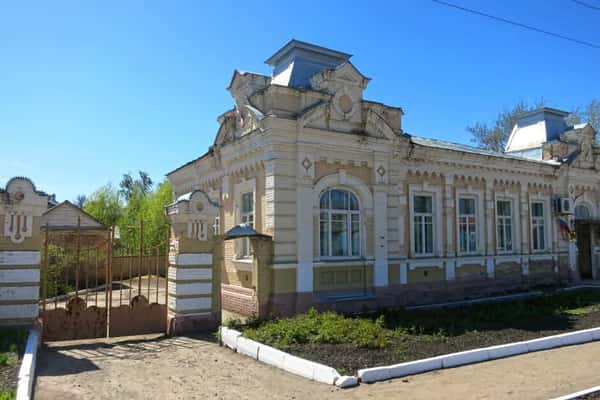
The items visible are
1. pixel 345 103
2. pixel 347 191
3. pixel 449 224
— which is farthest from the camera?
pixel 449 224

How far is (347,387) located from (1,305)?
6.76m

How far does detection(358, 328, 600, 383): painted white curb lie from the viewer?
22.9 feet

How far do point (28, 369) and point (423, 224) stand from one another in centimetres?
1152

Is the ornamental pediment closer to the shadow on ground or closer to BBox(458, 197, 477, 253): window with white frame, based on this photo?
BBox(458, 197, 477, 253): window with white frame

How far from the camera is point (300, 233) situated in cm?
1193

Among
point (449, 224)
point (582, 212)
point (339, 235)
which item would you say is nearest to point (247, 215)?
point (339, 235)

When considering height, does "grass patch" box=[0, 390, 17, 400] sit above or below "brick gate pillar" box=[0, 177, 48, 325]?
below

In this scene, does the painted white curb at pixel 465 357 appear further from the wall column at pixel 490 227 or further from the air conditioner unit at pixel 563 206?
the air conditioner unit at pixel 563 206

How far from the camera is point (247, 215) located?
13.6 meters

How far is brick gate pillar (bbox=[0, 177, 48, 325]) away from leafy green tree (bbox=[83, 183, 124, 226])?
3061 centimetres

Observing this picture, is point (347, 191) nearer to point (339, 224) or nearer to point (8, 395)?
point (339, 224)

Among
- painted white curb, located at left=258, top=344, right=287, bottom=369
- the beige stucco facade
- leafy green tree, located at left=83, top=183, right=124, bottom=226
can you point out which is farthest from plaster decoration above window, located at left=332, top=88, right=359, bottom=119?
leafy green tree, located at left=83, top=183, right=124, bottom=226

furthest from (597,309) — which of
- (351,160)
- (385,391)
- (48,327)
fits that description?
(48,327)

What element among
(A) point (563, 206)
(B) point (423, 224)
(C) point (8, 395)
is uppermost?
(A) point (563, 206)
